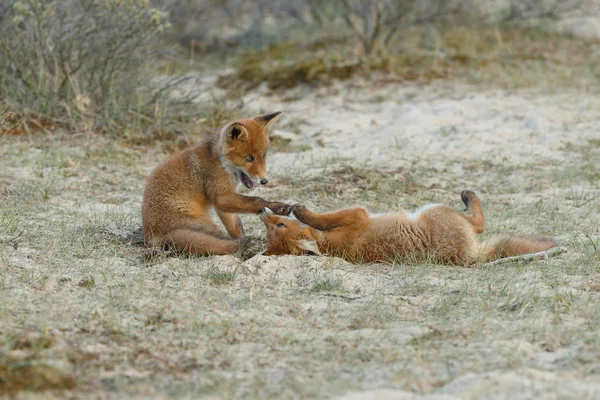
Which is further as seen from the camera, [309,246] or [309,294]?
[309,246]

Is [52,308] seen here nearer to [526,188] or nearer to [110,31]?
[526,188]

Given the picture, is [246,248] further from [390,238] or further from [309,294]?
[390,238]

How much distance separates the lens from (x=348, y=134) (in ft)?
36.1

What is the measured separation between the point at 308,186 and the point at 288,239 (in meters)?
2.50

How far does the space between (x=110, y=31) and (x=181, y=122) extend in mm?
1466

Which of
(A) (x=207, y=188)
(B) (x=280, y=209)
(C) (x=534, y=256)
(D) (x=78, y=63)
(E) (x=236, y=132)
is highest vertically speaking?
(D) (x=78, y=63)

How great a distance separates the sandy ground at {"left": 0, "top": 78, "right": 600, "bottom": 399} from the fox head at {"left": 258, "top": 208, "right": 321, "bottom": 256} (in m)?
0.19

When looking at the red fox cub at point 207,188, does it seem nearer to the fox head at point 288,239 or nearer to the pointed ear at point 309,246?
the fox head at point 288,239

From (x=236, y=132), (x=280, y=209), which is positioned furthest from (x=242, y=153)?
(x=280, y=209)

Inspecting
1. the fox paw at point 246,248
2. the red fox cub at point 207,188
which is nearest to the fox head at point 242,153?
the red fox cub at point 207,188

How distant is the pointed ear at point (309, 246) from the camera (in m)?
6.37

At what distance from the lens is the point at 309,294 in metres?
5.56

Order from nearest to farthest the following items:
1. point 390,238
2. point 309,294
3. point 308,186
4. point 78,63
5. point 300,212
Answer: point 309,294, point 390,238, point 300,212, point 308,186, point 78,63

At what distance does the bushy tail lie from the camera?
6.36 metres
